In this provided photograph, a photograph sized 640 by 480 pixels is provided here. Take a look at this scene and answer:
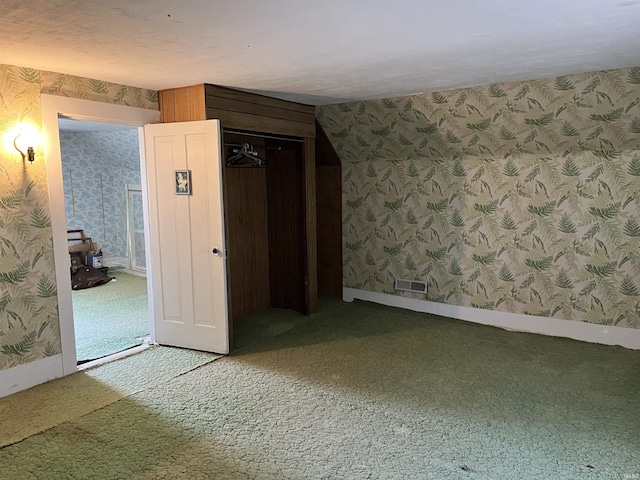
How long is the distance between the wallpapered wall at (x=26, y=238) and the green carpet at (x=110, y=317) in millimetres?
596

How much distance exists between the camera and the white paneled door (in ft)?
13.1

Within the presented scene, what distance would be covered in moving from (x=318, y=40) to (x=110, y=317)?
12.4 ft

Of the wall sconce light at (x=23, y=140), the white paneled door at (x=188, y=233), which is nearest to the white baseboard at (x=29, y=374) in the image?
the white paneled door at (x=188, y=233)

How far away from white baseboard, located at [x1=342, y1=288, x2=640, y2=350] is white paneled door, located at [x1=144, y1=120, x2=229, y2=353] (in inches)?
83.4

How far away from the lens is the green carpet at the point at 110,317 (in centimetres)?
437

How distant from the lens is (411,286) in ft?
17.7

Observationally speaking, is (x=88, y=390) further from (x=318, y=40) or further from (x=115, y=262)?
(x=115, y=262)

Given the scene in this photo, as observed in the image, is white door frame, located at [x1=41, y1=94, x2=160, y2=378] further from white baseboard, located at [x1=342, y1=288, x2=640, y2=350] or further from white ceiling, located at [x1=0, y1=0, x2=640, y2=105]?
white baseboard, located at [x1=342, y1=288, x2=640, y2=350]

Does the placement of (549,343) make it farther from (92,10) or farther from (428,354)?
(92,10)

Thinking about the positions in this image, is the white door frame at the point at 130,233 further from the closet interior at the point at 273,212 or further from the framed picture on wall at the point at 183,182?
the framed picture on wall at the point at 183,182

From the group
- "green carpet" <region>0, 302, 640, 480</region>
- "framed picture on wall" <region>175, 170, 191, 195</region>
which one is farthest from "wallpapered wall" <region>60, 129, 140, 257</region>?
"green carpet" <region>0, 302, 640, 480</region>

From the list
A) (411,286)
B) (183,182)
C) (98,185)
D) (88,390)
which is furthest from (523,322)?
(98,185)

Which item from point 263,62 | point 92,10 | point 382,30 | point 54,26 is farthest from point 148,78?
point 382,30

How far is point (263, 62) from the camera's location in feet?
10.6
